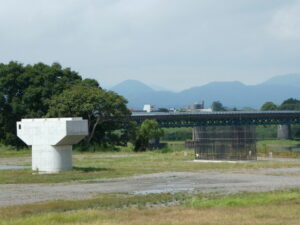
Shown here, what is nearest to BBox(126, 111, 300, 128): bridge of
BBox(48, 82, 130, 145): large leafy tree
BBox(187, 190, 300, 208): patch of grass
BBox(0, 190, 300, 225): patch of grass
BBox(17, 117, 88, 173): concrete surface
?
BBox(48, 82, 130, 145): large leafy tree

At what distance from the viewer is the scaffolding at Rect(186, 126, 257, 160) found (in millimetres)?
59688

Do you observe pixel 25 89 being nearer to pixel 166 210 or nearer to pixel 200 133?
pixel 200 133

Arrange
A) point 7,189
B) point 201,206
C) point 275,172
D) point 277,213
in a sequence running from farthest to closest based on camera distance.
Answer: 1. point 275,172
2. point 7,189
3. point 201,206
4. point 277,213

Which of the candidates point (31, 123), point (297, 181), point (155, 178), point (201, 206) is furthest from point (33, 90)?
point (201, 206)

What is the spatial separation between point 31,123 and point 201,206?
2340 cm

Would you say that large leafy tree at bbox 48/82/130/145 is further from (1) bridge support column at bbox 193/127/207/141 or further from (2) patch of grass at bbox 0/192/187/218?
(2) patch of grass at bbox 0/192/187/218

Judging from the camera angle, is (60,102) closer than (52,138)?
No

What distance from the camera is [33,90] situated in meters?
82.8

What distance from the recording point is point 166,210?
23.4m

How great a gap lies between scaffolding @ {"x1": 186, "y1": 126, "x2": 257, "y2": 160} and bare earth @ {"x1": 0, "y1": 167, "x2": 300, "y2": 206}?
17331mm

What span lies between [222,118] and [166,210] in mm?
127199

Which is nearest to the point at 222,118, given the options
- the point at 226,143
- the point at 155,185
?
the point at 226,143

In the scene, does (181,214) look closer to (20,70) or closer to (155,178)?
(155,178)

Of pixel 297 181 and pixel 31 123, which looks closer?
pixel 297 181
